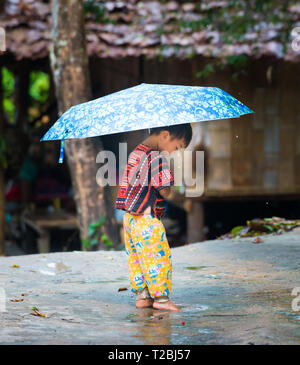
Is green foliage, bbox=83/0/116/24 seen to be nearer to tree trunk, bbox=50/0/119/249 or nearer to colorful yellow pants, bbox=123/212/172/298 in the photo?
tree trunk, bbox=50/0/119/249

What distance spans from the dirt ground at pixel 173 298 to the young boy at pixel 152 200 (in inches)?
10.0

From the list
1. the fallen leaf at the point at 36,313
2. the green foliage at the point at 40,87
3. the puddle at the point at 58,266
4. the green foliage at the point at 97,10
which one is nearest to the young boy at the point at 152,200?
the fallen leaf at the point at 36,313

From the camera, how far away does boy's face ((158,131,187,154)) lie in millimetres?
4027

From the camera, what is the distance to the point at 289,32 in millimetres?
8719

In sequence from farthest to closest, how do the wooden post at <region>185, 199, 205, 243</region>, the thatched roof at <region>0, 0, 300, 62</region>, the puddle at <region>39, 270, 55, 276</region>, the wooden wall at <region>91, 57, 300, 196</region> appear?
the wooden post at <region>185, 199, 205, 243</region> < the wooden wall at <region>91, 57, 300, 196</region> < the thatched roof at <region>0, 0, 300, 62</region> < the puddle at <region>39, 270, 55, 276</region>

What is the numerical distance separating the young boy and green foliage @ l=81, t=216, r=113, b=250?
327 cm

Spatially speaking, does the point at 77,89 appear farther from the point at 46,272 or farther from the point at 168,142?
the point at 168,142

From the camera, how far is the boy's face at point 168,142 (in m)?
4.03

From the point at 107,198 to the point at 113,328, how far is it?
3.95m

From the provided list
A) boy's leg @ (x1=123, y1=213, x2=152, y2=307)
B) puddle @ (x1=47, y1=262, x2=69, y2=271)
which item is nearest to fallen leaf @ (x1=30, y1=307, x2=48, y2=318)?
boy's leg @ (x1=123, y1=213, x2=152, y2=307)

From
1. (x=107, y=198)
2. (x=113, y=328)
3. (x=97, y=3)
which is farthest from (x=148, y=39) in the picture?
(x=113, y=328)

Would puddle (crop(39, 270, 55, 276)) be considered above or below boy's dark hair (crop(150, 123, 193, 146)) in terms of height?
below

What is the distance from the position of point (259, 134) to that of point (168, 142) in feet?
18.7
